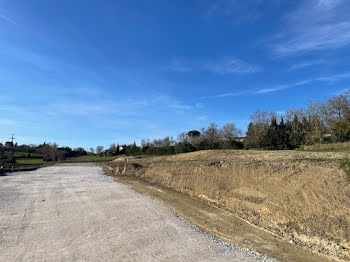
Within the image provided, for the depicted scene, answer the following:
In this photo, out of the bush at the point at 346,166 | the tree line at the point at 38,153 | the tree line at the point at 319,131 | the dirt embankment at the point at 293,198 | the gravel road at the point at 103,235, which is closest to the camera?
the gravel road at the point at 103,235

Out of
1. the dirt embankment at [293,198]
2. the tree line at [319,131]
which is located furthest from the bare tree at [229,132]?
the dirt embankment at [293,198]

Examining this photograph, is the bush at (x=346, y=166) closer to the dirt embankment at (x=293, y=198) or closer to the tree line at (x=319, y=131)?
the dirt embankment at (x=293, y=198)

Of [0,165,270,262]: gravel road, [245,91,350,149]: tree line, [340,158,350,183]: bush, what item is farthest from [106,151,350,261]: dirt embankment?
[245,91,350,149]: tree line

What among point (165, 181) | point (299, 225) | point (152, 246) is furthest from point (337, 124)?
point (152, 246)

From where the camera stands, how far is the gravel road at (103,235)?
15.6 ft

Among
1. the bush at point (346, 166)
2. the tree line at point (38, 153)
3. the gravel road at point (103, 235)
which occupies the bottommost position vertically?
the gravel road at point (103, 235)

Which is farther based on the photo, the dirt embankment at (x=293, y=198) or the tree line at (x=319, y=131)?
the tree line at (x=319, y=131)

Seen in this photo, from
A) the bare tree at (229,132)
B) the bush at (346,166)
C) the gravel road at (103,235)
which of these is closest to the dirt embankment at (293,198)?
the bush at (346,166)

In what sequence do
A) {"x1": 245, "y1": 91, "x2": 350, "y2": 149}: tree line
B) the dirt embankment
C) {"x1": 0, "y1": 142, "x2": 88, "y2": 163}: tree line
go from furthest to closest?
{"x1": 0, "y1": 142, "x2": 88, "y2": 163}: tree line < {"x1": 245, "y1": 91, "x2": 350, "y2": 149}: tree line < the dirt embankment

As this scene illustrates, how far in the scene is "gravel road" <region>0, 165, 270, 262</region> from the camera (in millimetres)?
4746

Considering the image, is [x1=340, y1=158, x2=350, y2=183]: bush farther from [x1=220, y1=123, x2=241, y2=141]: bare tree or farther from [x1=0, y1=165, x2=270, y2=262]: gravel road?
[x1=220, y1=123, x2=241, y2=141]: bare tree

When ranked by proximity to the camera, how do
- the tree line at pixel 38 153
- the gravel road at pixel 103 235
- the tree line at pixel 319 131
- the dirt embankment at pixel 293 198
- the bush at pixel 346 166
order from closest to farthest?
the gravel road at pixel 103 235 < the dirt embankment at pixel 293 198 < the bush at pixel 346 166 < the tree line at pixel 319 131 < the tree line at pixel 38 153

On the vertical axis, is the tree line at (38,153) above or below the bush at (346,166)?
above

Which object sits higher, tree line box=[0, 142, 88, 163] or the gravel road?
tree line box=[0, 142, 88, 163]
